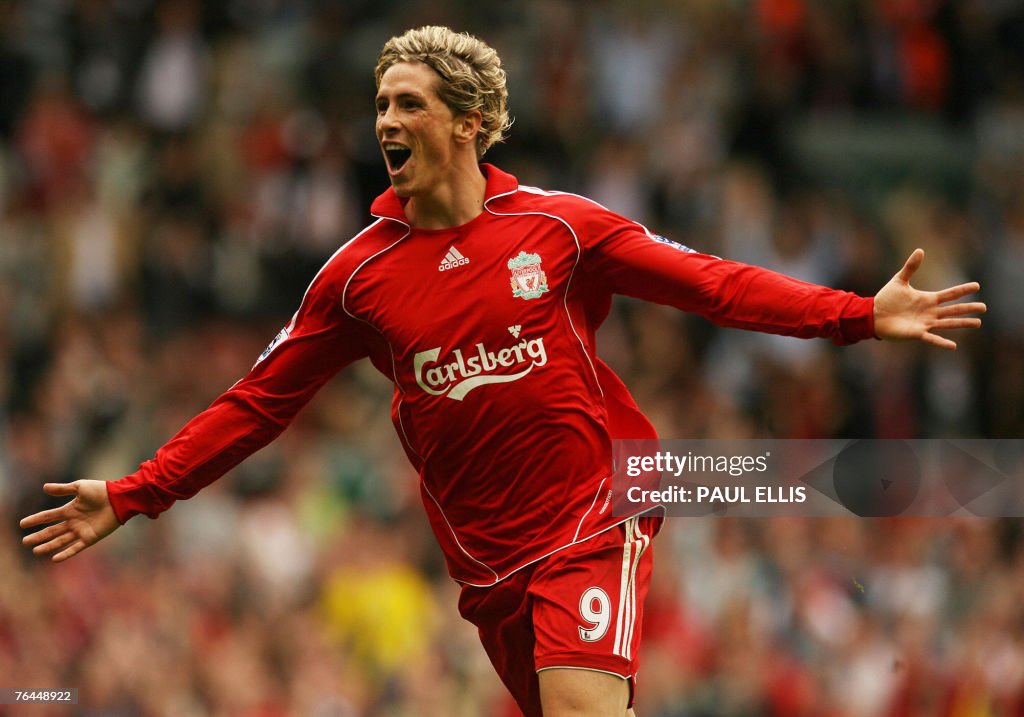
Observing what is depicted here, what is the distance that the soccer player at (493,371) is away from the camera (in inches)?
238

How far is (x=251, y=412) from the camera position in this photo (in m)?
6.36

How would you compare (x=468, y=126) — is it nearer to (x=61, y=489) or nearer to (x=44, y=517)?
(x=61, y=489)

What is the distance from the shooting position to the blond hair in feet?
20.5

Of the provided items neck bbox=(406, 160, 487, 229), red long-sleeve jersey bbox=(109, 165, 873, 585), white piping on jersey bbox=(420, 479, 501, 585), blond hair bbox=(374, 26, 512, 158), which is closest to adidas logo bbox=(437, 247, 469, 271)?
red long-sleeve jersey bbox=(109, 165, 873, 585)

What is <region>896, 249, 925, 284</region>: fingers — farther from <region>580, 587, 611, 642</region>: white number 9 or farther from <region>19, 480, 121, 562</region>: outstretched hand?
<region>19, 480, 121, 562</region>: outstretched hand

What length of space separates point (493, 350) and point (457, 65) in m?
1.02

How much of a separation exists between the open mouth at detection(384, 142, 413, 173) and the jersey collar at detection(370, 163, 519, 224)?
0.12 metres

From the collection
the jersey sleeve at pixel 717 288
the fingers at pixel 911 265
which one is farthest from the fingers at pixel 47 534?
the fingers at pixel 911 265

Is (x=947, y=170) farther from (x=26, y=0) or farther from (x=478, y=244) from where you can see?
(x=478, y=244)

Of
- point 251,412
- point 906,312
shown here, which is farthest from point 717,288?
point 251,412

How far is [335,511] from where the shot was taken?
11891 millimetres

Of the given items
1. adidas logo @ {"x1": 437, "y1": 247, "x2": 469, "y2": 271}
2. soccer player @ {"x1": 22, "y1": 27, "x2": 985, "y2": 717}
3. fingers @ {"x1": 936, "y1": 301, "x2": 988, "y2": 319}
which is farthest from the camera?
adidas logo @ {"x1": 437, "y1": 247, "x2": 469, "y2": 271}

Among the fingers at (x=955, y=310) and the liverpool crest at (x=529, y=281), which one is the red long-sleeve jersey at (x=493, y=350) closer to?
the liverpool crest at (x=529, y=281)

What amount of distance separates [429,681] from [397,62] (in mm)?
5070
